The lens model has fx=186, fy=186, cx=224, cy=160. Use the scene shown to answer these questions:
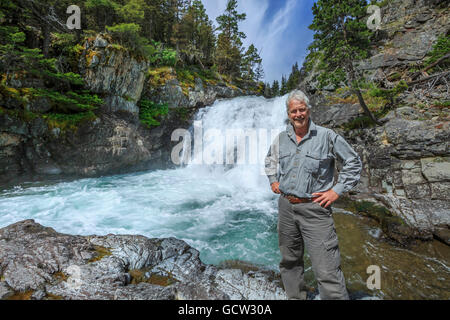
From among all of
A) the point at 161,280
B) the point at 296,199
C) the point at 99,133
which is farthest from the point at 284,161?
the point at 99,133

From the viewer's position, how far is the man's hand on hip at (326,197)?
182 cm

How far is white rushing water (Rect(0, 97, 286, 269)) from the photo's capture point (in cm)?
468

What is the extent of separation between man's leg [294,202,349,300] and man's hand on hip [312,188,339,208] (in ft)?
0.16

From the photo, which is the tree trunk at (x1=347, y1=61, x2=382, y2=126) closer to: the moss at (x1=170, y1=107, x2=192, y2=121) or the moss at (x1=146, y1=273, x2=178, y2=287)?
the moss at (x1=146, y1=273, x2=178, y2=287)

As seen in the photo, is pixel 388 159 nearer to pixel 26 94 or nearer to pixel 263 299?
pixel 263 299

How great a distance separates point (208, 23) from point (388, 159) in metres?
26.2

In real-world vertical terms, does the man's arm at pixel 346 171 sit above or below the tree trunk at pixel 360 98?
below

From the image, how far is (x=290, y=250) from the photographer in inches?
86.2

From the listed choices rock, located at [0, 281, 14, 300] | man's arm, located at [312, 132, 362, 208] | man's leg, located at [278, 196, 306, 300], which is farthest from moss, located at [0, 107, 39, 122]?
man's arm, located at [312, 132, 362, 208]

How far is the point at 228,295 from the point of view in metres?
2.27

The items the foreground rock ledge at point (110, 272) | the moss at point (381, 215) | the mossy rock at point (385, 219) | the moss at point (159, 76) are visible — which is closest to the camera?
the foreground rock ledge at point (110, 272)

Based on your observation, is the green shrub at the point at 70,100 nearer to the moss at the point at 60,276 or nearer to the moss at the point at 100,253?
the moss at the point at 100,253

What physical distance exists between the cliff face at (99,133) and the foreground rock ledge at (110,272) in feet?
20.0
